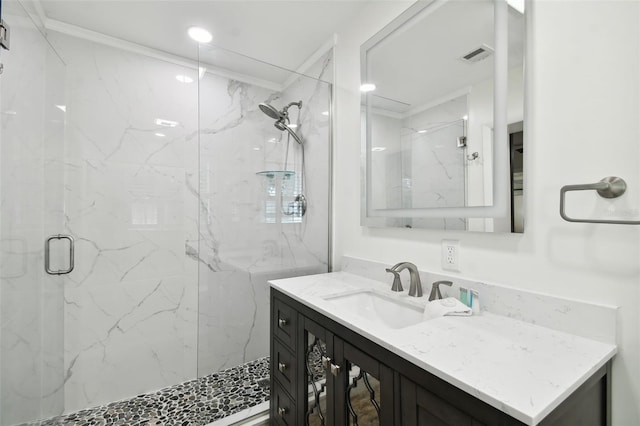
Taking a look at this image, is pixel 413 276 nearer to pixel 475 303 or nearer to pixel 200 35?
pixel 475 303

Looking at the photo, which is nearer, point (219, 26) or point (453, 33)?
point (453, 33)

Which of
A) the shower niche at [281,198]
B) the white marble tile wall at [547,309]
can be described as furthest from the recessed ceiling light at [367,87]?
the white marble tile wall at [547,309]

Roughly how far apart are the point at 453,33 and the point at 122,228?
7.42ft

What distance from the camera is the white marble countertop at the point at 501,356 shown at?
1.91 feet

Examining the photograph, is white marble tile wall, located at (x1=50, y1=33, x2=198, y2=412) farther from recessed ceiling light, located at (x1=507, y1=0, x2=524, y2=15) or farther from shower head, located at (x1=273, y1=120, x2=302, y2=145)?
recessed ceiling light, located at (x1=507, y1=0, x2=524, y2=15)

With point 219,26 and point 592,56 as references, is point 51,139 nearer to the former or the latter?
point 219,26

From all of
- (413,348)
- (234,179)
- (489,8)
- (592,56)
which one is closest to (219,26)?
(234,179)

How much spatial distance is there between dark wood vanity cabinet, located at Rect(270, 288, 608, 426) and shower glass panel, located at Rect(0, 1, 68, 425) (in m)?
1.19

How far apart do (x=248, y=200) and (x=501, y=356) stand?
1.38 m

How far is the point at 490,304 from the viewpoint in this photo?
1.08 meters

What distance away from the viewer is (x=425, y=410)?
0.73m

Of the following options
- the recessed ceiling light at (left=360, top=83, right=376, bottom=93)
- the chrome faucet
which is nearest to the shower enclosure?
the recessed ceiling light at (left=360, top=83, right=376, bottom=93)

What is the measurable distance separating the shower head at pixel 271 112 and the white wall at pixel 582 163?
126cm

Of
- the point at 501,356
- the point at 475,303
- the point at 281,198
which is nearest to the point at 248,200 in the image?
the point at 281,198
